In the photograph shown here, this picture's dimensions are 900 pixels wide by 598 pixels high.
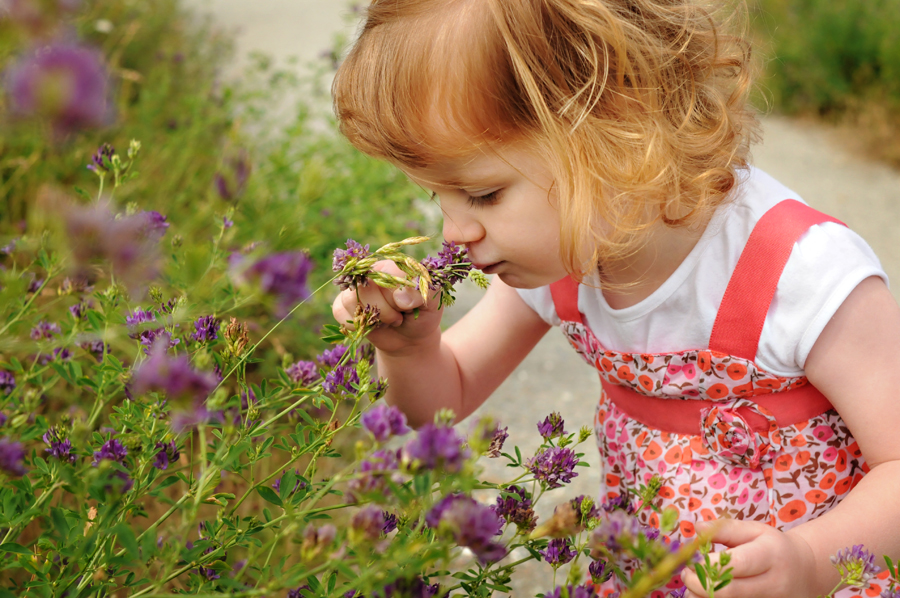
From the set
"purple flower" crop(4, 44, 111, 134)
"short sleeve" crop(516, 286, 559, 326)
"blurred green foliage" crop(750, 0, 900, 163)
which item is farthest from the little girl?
"blurred green foliage" crop(750, 0, 900, 163)

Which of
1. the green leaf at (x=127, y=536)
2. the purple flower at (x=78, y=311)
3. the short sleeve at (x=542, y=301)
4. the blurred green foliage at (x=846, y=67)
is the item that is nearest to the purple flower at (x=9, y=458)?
the green leaf at (x=127, y=536)

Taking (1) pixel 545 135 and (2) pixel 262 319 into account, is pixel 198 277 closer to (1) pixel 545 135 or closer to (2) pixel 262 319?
(1) pixel 545 135

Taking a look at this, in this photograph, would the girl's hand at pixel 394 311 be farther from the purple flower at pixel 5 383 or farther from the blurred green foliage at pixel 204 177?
the purple flower at pixel 5 383

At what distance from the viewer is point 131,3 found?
4762 millimetres

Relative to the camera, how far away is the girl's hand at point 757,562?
3.07 ft

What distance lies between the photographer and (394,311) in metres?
1.14

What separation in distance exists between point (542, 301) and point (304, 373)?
2.31 ft

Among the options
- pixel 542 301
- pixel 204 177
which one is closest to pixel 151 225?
pixel 542 301

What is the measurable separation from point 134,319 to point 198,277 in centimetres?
47

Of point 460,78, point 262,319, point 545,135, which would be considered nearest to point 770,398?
point 545,135

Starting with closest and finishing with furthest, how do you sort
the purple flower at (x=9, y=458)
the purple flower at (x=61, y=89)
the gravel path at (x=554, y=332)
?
the purple flower at (x=61, y=89) → the purple flower at (x=9, y=458) → the gravel path at (x=554, y=332)

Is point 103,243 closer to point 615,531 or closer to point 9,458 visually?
point 9,458

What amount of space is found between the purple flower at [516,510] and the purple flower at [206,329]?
0.37 m

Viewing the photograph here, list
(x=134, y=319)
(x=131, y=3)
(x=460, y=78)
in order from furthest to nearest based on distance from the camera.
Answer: (x=131, y=3) < (x=460, y=78) < (x=134, y=319)
